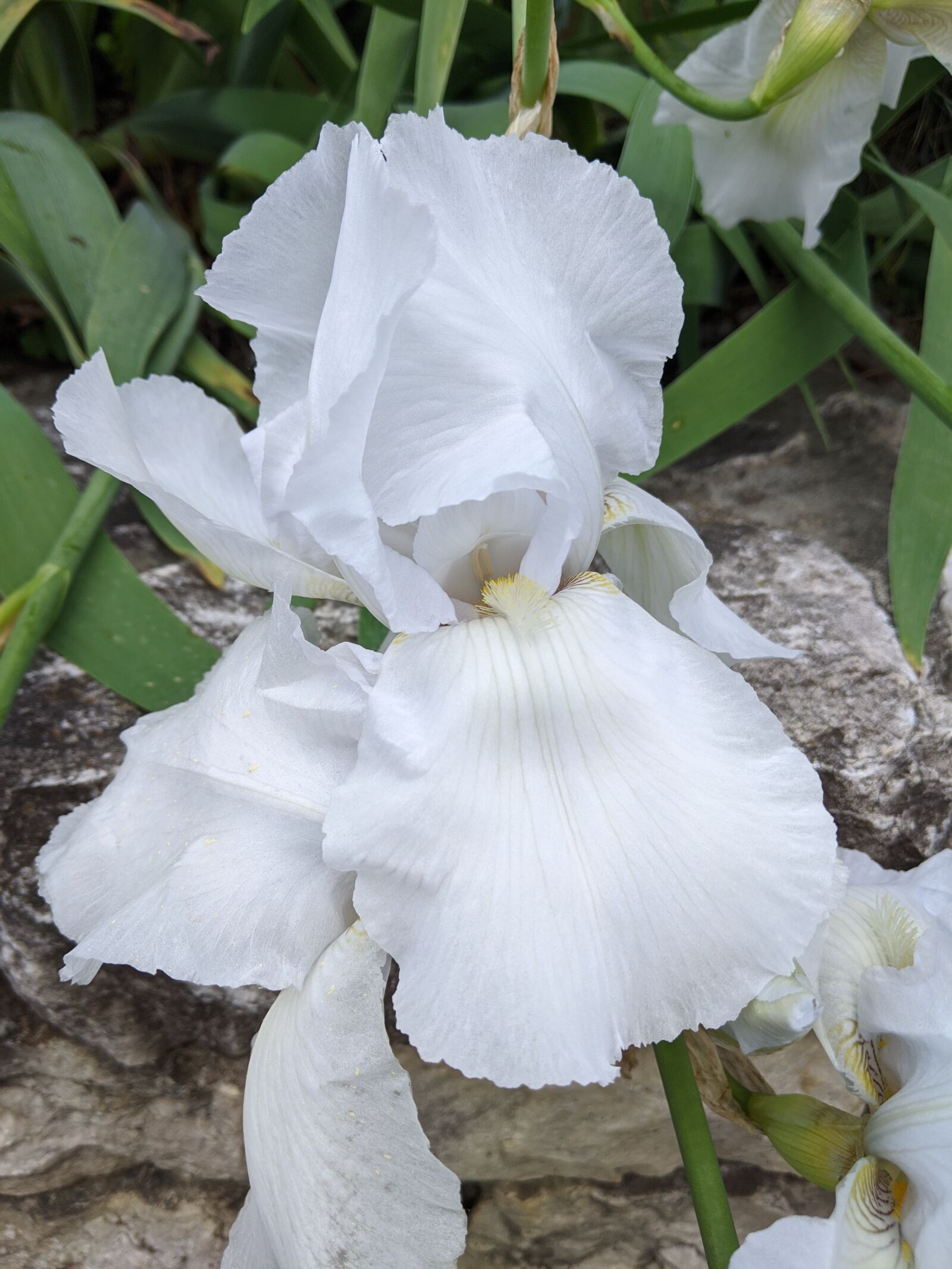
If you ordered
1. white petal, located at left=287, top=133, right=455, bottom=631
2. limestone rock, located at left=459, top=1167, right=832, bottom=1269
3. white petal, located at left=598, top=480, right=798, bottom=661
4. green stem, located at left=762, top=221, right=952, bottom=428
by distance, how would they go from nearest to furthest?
white petal, located at left=287, top=133, right=455, bottom=631
white petal, located at left=598, top=480, right=798, bottom=661
green stem, located at left=762, top=221, right=952, bottom=428
limestone rock, located at left=459, top=1167, right=832, bottom=1269

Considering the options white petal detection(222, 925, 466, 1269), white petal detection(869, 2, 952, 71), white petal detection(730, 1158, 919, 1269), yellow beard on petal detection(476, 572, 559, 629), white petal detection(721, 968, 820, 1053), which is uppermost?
white petal detection(869, 2, 952, 71)

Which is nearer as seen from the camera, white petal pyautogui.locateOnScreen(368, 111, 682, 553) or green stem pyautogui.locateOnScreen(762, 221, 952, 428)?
white petal pyautogui.locateOnScreen(368, 111, 682, 553)

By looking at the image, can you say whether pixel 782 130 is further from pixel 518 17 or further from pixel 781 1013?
pixel 781 1013

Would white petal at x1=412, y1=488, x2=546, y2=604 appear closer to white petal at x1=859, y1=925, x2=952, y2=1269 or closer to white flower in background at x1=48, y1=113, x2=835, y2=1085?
white flower in background at x1=48, y1=113, x2=835, y2=1085

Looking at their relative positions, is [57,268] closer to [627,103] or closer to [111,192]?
[111,192]

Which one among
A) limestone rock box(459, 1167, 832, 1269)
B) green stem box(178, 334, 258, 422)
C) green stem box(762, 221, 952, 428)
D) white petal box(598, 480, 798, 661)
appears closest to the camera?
white petal box(598, 480, 798, 661)

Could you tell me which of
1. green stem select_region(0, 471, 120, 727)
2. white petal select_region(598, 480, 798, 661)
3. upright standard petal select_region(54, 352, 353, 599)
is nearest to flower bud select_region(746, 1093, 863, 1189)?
white petal select_region(598, 480, 798, 661)

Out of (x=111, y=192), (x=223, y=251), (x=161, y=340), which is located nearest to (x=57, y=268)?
(x=161, y=340)
